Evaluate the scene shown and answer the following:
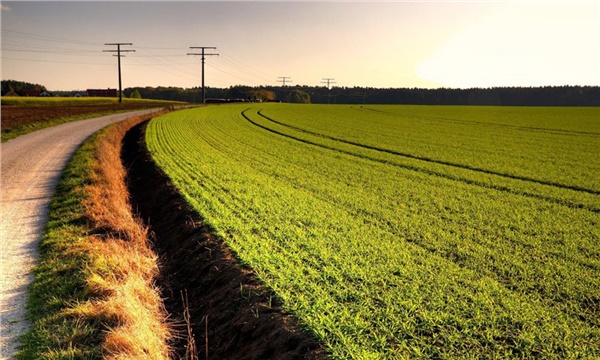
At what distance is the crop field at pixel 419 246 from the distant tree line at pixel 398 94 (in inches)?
4707

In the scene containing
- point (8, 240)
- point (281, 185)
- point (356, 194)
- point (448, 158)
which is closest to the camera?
point (8, 240)

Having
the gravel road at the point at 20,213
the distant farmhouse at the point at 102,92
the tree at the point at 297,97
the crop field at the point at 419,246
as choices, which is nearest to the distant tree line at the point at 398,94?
the tree at the point at 297,97

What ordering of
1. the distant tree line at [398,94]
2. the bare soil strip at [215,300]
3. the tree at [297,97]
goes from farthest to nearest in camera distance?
A: 1. the tree at [297,97]
2. the distant tree line at [398,94]
3. the bare soil strip at [215,300]

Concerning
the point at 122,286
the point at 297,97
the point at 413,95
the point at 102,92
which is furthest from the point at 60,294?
the point at 413,95

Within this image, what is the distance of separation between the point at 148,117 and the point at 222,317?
40.7m

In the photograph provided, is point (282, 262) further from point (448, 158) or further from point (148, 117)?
point (148, 117)

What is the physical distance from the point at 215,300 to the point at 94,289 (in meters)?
1.77

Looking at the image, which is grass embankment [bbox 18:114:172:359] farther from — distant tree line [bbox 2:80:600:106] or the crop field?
distant tree line [bbox 2:80:600:106]

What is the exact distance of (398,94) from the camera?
16825 centimetres

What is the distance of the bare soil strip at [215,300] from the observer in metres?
5.13

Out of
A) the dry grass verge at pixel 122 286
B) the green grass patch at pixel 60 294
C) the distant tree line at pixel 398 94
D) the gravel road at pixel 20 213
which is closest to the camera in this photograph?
the green grass patch at pixel 60 294

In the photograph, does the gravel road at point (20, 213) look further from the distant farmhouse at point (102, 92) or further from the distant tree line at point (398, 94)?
the distant tree line at point (398, 94)

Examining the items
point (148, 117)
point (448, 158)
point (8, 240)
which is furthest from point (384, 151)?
point (148, 117)

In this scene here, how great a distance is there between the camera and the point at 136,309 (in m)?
5.77
